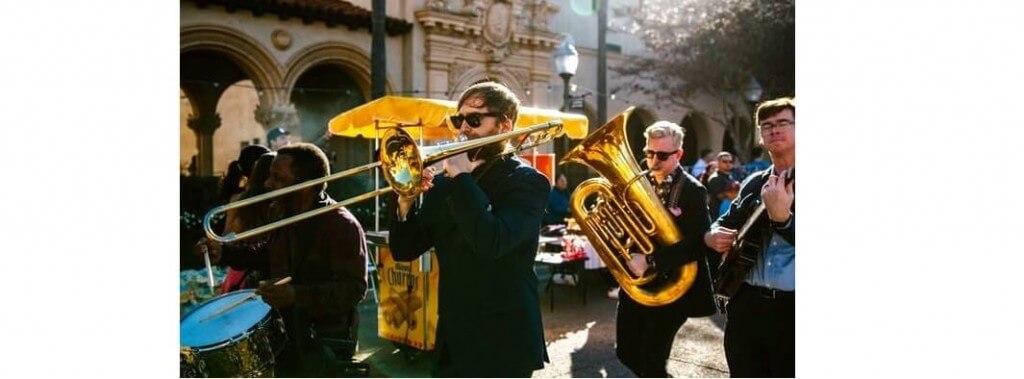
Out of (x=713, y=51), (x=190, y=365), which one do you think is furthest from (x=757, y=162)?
(x=190, y=365)

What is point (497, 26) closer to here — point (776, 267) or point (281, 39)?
point (776, 267)

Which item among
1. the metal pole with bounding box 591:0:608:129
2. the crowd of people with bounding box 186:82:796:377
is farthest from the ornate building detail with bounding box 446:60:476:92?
the crowd of people with bounding box 186:82:796:377

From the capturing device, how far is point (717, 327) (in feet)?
12.6

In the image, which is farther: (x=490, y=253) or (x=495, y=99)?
(x=495, y=99)

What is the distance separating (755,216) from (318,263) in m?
1.71

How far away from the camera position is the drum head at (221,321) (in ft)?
8.09

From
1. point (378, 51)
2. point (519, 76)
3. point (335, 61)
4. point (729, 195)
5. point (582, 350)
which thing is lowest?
point (582, 350)

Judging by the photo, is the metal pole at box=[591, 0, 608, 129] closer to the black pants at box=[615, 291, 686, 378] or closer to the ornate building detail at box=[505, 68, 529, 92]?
the ornate building detail at box=[505, 68, 529, 92]

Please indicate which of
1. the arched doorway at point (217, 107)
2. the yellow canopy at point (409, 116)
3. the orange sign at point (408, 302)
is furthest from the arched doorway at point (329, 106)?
the orange sign at point (408, 302)

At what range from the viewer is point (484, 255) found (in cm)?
223

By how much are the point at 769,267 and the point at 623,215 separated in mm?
630

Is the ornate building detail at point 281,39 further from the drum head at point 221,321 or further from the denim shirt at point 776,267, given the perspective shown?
the denim shirt at point 776,267
